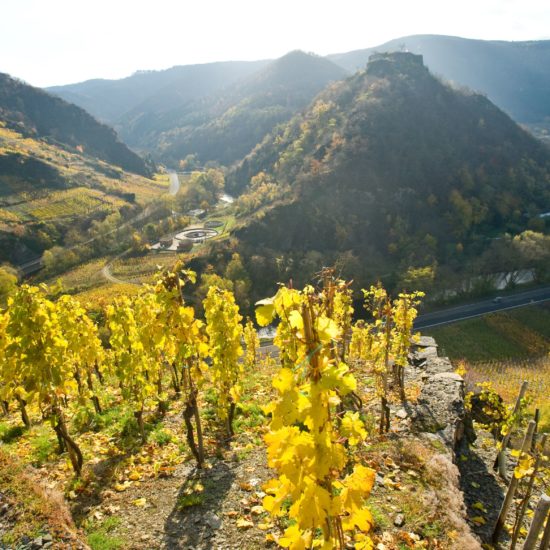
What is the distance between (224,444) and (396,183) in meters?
74.4

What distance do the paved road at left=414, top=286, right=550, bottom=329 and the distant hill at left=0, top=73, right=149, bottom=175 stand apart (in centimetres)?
12681

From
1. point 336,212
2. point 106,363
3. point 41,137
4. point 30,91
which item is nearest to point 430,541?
point 106,363

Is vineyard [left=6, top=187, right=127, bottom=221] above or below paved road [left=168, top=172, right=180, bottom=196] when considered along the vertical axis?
above

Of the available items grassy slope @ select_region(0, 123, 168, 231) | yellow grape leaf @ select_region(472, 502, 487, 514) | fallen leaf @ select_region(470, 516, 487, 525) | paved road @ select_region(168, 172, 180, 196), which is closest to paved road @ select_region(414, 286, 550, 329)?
yellow grape leaf @ select_region(472, 502, 487, 514)

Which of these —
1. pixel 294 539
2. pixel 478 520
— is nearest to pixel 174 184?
pixel 478 520

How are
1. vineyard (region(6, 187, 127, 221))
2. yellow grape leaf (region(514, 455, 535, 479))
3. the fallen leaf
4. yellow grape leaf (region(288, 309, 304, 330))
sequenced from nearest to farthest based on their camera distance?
yellow grape leaf (region(288, 309, 304, 330)) → yellow grape leaf (region(514, 455, 535, 479)) → the fallen leaf → vineyard (region(6, 187, 127, 221))

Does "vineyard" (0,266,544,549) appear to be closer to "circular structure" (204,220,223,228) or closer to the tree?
the tree

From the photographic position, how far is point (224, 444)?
9.82 m

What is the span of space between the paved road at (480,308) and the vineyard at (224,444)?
3547cm

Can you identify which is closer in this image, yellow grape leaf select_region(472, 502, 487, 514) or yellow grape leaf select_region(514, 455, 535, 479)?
yellow grape leaf select_region(514, 455, 535, 479)

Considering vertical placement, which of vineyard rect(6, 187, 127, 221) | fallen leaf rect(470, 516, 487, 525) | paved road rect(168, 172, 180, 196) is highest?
fallen leaf rect(470, 516, 487, 525)

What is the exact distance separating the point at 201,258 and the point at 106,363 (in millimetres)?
39665

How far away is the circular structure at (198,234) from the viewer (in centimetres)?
7175

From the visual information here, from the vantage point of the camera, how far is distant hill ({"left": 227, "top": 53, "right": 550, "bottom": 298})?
62344 millimetres
